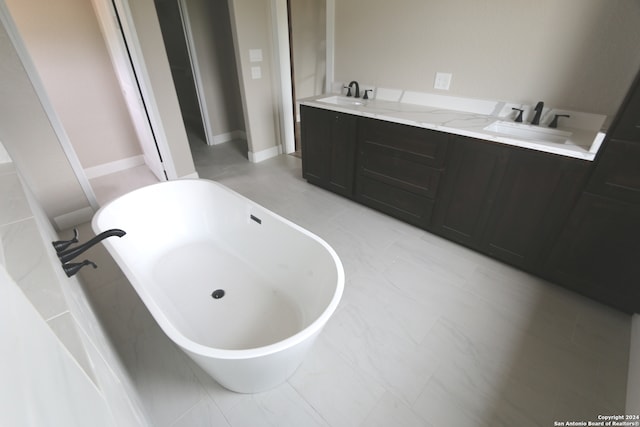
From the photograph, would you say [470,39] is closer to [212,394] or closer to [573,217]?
[573,217]

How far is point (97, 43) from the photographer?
9.93ft

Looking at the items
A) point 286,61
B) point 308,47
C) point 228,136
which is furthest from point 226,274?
point 308,47

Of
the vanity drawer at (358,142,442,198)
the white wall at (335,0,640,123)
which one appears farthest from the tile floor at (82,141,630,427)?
the white wall at (335,0,640,123)

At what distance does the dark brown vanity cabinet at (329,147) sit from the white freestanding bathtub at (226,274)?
1137 mm

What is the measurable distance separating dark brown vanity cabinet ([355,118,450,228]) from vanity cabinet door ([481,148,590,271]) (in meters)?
0.45

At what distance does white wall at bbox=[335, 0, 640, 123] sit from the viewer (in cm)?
176

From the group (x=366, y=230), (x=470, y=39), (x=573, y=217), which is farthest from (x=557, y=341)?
(x=470, y=39)

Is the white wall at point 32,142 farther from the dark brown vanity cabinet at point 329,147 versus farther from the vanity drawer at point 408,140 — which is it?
the vanity drawer at point 408,140

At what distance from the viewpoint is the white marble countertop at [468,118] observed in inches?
66.9

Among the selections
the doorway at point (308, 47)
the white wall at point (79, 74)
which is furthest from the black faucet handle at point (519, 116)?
the white wall at point (79, 74)

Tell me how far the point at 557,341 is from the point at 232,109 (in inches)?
178

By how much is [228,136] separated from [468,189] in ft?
12.0

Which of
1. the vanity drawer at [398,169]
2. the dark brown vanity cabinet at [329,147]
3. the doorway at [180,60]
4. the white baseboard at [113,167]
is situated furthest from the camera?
the doorway at [180,60]

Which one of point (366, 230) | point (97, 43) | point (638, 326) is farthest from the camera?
point (97, 43)
